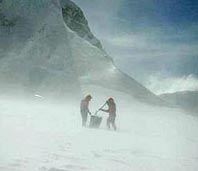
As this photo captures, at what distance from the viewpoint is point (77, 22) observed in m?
104

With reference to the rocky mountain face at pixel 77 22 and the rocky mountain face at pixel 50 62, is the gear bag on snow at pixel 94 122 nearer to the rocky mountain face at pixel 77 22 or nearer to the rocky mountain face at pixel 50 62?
the rocky mountain face at pixel 50 62

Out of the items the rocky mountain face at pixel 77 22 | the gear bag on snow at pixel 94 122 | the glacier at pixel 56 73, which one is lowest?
the gear bag on snow at pixel 94 122

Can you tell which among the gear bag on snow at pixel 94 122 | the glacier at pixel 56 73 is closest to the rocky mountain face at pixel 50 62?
the glacier at pixel 56 73

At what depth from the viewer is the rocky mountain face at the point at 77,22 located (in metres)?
101

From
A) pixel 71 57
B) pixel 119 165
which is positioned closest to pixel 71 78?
pixel 71 57

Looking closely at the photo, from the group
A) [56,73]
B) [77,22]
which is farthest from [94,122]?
[77,22]

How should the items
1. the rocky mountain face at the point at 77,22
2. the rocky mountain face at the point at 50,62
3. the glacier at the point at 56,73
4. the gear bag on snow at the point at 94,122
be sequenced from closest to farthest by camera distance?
the gear bag on snow at the point at 94,122 < the glacier at the point at 56,73 < the rocky mountain face at the point at 50,62 < the rocky mountain face at the point at 77,22

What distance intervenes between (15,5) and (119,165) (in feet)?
218

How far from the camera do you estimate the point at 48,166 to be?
31.1 feet

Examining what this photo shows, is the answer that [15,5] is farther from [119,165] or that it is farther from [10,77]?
[119,165]

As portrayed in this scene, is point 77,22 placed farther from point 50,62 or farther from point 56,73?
point 56,73

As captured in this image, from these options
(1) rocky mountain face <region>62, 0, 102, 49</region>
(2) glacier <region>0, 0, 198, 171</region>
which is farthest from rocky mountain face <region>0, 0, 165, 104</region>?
(1) rocky mountain face <region>62, 0, 102, 49</region>

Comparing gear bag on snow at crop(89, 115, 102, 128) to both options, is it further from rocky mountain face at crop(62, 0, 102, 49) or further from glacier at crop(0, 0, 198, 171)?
rocky mountain face at crop(62, 0, 102, 49)

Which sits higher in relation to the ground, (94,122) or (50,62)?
(50,62)
